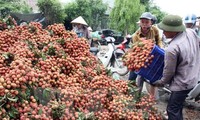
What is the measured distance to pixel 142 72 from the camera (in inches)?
134

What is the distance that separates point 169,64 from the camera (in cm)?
313

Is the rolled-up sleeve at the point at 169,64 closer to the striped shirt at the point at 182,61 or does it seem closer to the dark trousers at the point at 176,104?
the striped shirt at the point at 182,61

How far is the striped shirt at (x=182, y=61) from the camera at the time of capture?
3.13 m

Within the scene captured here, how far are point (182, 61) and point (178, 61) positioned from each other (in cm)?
4

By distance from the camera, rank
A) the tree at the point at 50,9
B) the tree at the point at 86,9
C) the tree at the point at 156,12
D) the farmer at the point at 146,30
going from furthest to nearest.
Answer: the tree at the point at 156,12 < the tree at the point at 86,9 < the tree at the point at 50,9 < the farmer at the point at 146,30

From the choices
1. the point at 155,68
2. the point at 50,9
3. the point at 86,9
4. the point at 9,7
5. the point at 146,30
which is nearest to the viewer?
the point at 155,68

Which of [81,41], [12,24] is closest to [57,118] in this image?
[81,41]

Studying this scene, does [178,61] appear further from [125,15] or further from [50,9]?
[125,15]

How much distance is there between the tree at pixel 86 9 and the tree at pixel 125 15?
190 centimetres

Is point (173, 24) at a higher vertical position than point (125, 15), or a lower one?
higher

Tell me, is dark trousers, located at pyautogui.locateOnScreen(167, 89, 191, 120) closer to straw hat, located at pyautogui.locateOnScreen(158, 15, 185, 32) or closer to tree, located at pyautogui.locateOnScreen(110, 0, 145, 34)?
straw hat, located at pyautogui.locateOnScreen(158, 15, 185, 32)

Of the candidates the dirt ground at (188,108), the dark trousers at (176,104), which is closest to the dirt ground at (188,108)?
the dirt ground at (188,108)

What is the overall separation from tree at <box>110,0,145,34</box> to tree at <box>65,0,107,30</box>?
6.25 feet

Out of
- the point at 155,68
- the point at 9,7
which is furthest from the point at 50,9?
the point at 155,68
